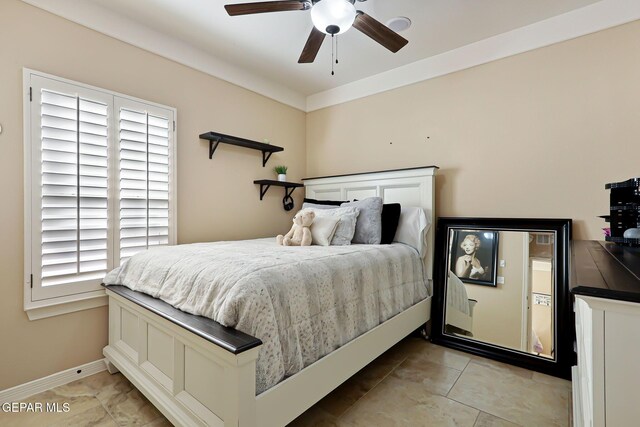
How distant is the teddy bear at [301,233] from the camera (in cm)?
237

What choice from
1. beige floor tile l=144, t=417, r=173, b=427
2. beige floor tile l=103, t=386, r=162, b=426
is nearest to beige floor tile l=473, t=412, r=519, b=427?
beige floor tile l=144, t=417, r=173, b=427

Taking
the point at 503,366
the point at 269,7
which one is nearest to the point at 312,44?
the point at 269,7

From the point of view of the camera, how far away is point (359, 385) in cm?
195

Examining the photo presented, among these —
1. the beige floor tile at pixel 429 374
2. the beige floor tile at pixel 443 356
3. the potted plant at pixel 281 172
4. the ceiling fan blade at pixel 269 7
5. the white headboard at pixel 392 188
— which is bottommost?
the beige floor tile at pixel 443 356

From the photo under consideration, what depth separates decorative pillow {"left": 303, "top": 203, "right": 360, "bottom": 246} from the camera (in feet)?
8.05

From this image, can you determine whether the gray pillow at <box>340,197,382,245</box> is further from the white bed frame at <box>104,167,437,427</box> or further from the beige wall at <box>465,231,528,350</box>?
the beige wall at <box>465,231,528,350</box>

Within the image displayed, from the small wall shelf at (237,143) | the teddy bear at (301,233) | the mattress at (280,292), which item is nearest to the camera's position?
the mattress at (280,292)

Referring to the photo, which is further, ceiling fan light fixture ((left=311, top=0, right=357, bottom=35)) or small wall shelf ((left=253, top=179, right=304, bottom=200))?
small wall shelf ((left=253, top=179, right=304, bottom=200))

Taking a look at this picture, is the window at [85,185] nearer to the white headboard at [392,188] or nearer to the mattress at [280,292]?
the mattress at [280,292]

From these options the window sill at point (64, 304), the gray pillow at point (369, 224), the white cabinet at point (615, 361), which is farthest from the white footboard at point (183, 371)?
the gray pillow at point (369, 224)

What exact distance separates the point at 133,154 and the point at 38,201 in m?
0.64

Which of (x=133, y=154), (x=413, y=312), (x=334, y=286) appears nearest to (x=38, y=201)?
(x=133, y=154)

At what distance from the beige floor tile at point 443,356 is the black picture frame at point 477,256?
1.91 feet

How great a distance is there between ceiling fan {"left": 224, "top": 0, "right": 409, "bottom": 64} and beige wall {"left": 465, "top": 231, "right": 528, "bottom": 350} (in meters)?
1.75
